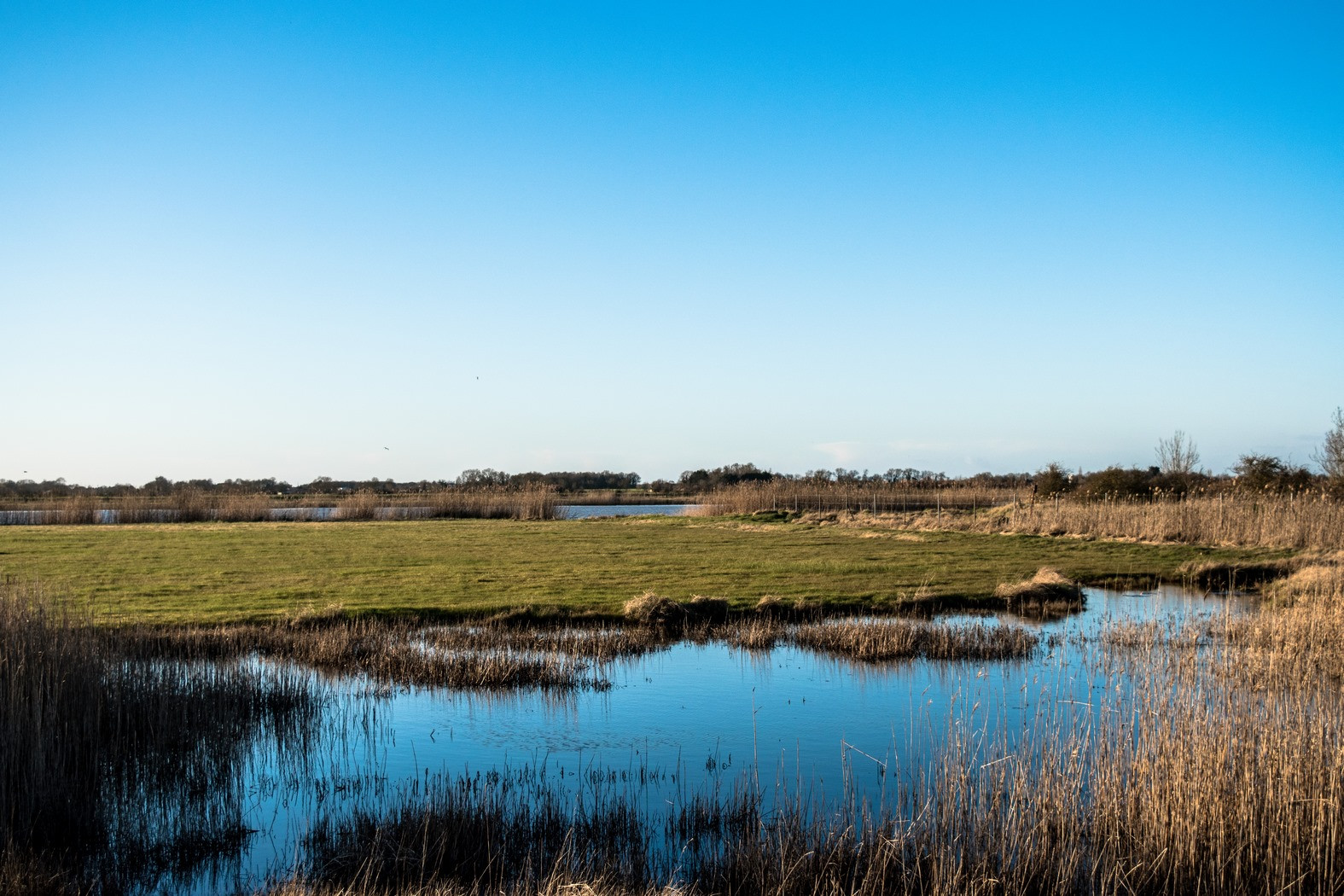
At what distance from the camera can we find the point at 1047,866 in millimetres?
6566

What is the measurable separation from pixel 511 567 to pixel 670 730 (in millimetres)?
15954

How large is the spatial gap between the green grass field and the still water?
202 inches

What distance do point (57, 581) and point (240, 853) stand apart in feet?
54.2

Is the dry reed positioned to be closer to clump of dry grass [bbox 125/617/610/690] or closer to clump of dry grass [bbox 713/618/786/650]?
clump of dry grass [bbox 713/618/786/650]

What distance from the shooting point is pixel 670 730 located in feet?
36.2

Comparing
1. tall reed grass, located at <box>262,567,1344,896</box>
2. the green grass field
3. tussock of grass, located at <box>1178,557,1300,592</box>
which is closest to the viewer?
tall reed grass, located at <box>262,567,1344,896</box>

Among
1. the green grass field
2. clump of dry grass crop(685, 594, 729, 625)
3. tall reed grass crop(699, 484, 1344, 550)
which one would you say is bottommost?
clump of dry grass crop(685, 594, 729, 625)

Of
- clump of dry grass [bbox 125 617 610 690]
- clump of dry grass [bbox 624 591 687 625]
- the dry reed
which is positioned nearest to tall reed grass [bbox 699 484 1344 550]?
the dry reed

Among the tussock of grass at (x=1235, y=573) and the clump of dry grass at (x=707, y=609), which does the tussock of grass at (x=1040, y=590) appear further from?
the clump of dry grass at (x=707, y=609)

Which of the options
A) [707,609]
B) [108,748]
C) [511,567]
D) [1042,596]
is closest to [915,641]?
[707,609]

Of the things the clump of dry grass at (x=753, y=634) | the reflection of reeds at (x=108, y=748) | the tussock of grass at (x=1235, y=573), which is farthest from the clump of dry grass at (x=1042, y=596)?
the reflection of reeds at (x=108, y=748)

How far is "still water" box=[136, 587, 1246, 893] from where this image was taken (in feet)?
28.8

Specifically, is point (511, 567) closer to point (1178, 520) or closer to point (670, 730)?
point (670, 730)

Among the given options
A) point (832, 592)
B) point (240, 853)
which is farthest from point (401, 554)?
point (240, 853)
